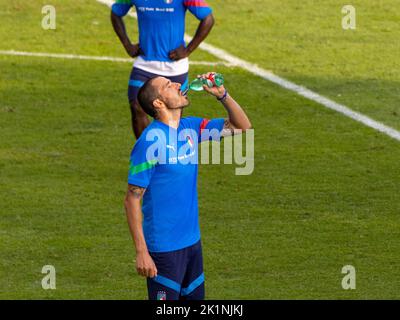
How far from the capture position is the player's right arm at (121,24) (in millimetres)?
15531

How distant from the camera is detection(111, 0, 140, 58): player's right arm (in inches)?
611

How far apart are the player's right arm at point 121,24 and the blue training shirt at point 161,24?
0.47 ft

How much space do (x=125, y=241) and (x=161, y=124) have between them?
3.28 meters

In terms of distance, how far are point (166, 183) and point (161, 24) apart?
5.40 m

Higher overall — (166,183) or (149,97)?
(149,97)

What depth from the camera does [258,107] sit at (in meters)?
17.7

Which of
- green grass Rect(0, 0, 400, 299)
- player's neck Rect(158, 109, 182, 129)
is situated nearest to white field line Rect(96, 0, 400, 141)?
green grass Rect(0, 0, 400, 299)

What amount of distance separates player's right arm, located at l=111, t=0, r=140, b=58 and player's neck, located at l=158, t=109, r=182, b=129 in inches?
212

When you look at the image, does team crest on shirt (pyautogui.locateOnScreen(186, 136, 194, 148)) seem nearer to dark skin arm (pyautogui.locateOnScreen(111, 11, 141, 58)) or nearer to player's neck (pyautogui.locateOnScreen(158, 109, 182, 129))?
player's neck (pyautogui.locateOnScreen(158, 109, 182, 129))

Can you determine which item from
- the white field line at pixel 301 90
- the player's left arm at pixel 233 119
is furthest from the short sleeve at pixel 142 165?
the white field line at pixel 301 90

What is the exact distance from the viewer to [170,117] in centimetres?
1015

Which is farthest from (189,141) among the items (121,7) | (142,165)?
(121,7)

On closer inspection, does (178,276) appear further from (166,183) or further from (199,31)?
(199,31)

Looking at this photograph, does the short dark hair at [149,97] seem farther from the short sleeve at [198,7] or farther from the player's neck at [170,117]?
the short sleeve at [198,7]
